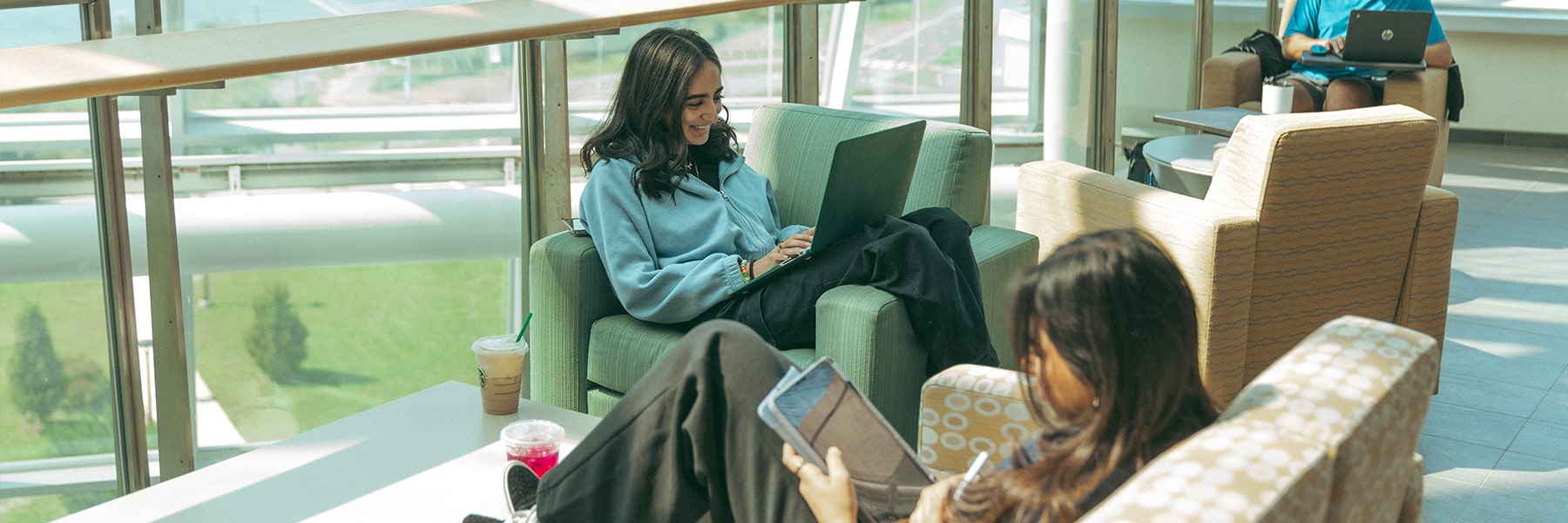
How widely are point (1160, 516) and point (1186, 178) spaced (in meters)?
3.29

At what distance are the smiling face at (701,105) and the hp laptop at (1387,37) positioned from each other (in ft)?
10.7

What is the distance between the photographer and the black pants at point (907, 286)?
104 inches

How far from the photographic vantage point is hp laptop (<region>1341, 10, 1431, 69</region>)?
17.1ft

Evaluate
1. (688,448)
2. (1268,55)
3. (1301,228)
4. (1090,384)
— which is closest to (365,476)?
(688,448)

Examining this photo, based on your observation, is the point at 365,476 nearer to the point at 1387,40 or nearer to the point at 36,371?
the point at 36,371

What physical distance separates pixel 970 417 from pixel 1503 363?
2602mm

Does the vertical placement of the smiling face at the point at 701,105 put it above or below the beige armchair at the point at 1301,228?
Result: above

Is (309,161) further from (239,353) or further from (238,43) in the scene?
(238,43)

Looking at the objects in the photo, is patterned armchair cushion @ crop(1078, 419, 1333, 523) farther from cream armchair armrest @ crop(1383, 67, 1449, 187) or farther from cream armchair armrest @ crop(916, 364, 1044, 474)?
cream armchair armrest @ crop(1383, 67, 1449, 187)

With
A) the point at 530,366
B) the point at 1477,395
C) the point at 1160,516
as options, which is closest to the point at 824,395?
the point at 1160,516

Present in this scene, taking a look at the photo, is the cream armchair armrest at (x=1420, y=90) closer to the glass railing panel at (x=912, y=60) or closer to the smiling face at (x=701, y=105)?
the glass railing panel at (x=912, y=60)

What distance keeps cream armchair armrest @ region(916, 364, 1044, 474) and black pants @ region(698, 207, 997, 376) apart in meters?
0.43

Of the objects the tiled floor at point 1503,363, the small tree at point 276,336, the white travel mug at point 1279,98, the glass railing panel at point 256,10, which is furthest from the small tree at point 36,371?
the white travel mug at point 1279,98

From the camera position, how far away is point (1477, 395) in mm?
3662
